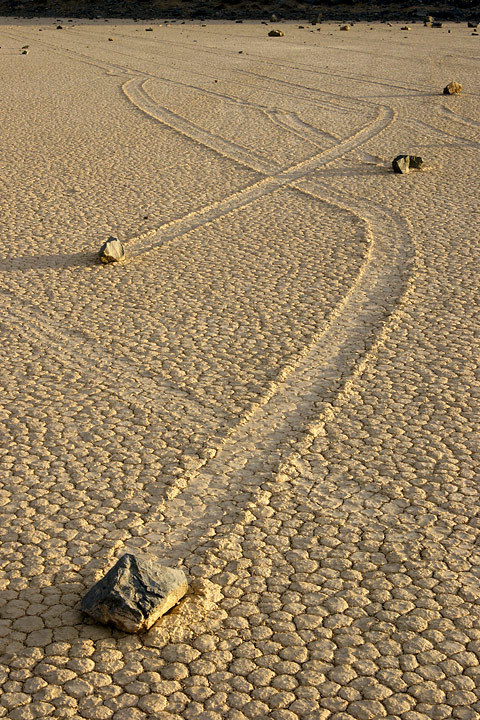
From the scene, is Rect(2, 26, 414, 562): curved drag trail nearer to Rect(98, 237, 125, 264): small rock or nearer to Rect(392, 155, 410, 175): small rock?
Rect(98, 237, 125, 264): small rock

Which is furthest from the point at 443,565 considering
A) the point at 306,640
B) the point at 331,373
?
the point at 331,373

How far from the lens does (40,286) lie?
7223 mm

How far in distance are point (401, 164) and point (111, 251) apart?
4.51 meters

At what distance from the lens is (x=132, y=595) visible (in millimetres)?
3477

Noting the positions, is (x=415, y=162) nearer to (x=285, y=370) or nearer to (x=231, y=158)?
(x=231, y=158)

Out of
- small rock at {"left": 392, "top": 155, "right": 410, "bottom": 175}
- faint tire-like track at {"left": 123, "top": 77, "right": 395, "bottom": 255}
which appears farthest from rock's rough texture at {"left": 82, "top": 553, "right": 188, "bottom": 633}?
small rock at {"left": 392, "top": 155, "right": 410, "bottom": 175}

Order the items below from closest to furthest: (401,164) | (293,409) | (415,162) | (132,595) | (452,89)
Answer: (132,595) < (293,409) < (401,164) < (415,162) < (452,89)

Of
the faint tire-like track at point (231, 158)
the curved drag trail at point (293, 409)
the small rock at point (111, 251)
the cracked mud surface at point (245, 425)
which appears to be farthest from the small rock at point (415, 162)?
the small rock at point (111, 251)

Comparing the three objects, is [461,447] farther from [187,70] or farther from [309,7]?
[309,7]

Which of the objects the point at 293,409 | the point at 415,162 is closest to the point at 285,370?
the point at 293,409

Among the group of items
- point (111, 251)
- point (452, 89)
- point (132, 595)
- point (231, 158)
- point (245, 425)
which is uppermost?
point (452, 89)

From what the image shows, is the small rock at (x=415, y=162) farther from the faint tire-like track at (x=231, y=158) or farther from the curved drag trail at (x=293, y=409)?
the curved drag trail at (x=293, y=409)

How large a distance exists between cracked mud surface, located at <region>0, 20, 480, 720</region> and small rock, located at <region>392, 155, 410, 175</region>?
283 millimetres

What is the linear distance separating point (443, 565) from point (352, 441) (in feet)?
3.81
